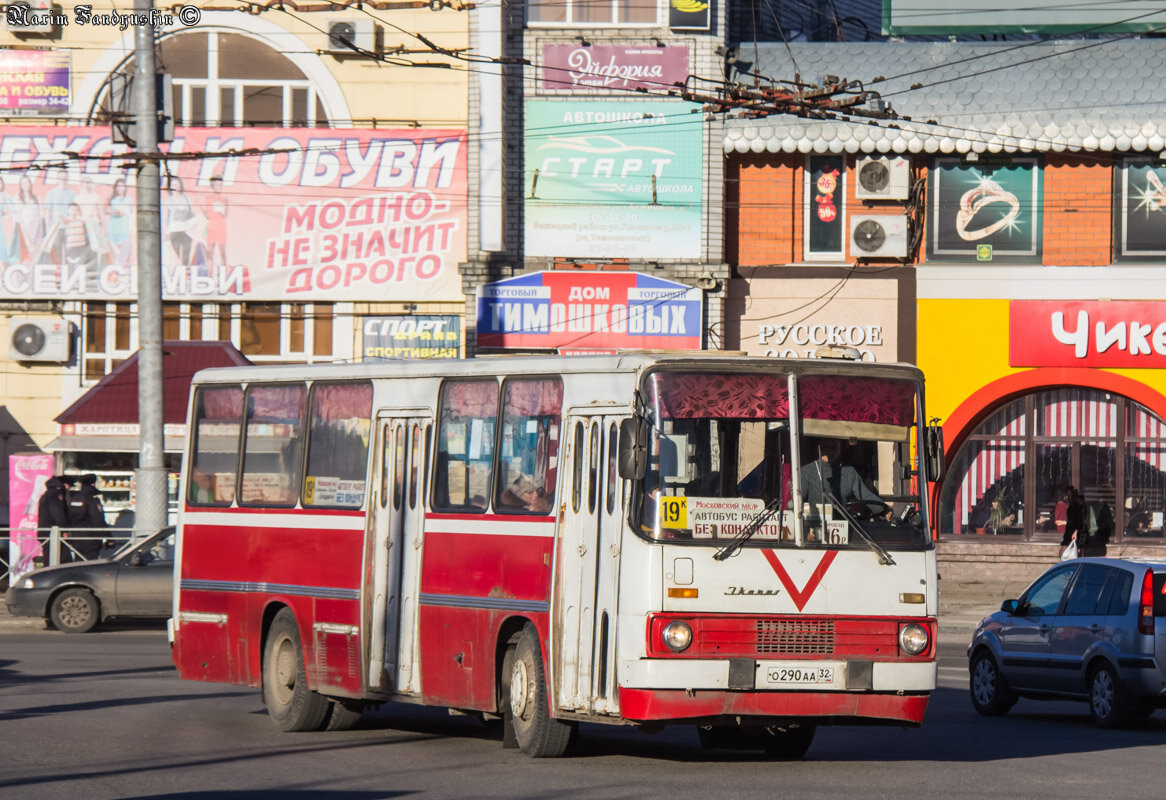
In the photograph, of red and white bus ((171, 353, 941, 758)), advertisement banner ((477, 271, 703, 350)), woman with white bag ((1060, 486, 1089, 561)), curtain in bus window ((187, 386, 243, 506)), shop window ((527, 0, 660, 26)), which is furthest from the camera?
shop window ((527, 0, 660, 26))

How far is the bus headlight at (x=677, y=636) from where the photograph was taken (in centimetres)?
1098

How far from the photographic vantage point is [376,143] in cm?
3244

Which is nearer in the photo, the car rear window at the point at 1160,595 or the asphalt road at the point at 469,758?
the asphalt road at the point at 469,758

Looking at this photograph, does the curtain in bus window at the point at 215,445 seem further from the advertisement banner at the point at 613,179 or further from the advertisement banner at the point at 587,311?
the advertisement banner at the point at 613,179

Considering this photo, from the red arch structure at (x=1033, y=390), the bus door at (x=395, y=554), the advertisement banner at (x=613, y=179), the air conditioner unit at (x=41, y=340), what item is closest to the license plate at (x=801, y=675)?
the bus door at (x=395, y=554)

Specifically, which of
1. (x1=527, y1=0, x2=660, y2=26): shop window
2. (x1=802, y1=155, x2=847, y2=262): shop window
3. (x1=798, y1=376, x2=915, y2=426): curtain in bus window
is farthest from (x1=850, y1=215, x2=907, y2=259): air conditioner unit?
(x1=798, y1=376, x2=915, y2=426): curtain in bus window

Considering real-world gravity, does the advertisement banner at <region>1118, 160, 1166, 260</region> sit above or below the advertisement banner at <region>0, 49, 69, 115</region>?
below

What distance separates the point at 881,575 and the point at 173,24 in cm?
2428

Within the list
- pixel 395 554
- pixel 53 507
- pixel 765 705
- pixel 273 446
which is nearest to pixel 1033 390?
pixel 53 507

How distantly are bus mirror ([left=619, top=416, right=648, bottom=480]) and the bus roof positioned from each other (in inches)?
15.6

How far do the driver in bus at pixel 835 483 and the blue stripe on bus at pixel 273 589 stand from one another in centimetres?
371

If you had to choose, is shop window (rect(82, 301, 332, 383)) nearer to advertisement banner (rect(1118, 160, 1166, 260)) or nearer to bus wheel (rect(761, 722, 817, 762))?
advertisement banner (rect(1118, 160, 1166, 260))

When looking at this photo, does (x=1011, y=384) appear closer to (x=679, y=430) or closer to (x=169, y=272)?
(x=169, y=272)

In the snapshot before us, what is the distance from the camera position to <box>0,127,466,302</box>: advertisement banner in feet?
106
